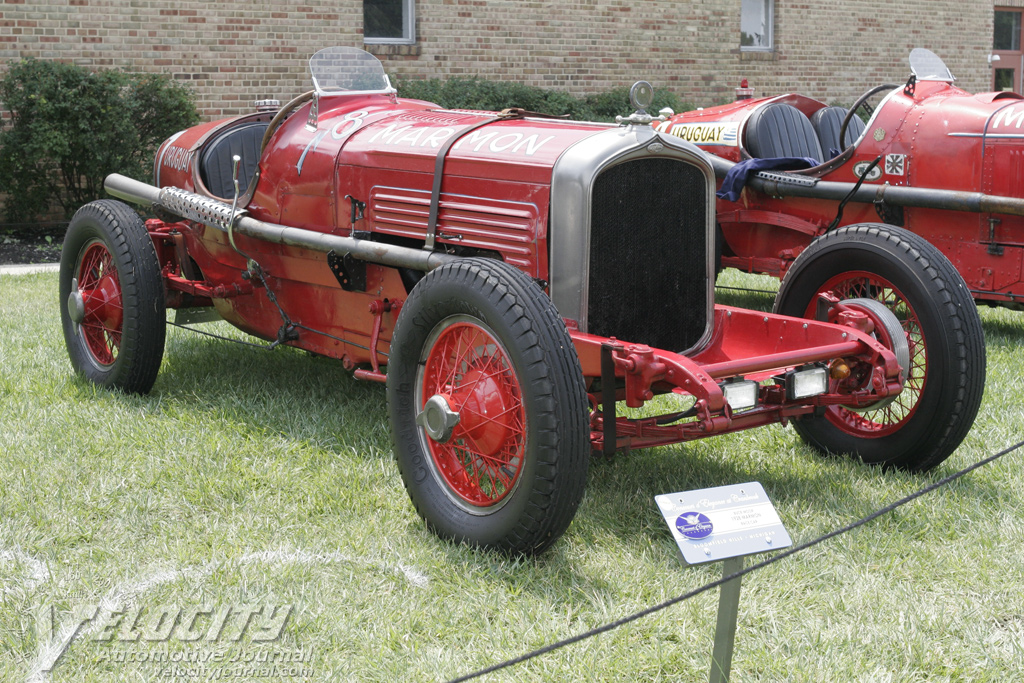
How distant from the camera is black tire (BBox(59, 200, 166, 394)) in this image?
486 centimetres

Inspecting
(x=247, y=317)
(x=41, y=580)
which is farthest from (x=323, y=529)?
(x=247, y=317)

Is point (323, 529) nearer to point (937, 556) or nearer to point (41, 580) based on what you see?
point (41, 580)

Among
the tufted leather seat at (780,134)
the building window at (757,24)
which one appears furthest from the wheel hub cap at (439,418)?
the building window at (757,24)

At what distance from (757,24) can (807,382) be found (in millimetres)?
13750

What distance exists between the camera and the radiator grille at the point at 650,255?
3740mm

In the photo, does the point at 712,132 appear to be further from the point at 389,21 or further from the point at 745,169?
the point at 389,21

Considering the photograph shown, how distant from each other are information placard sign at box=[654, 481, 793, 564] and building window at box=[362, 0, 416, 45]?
35.4 ft

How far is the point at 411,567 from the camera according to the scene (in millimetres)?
3277

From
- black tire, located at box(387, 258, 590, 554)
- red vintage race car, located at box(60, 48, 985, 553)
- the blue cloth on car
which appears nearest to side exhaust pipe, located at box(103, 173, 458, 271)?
red vintage race car, located at box(60, 48, 985, 553)

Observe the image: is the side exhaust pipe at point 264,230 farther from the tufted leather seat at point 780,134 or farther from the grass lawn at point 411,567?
the tufted leather seat at point 780,134

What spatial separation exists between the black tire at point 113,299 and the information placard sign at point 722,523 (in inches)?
126

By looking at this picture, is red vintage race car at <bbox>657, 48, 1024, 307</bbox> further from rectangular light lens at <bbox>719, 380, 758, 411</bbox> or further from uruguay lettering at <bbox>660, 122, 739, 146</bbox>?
rectangular light lens at <bbox>719, 380, 758, 411</bbox>

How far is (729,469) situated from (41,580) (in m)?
2.55

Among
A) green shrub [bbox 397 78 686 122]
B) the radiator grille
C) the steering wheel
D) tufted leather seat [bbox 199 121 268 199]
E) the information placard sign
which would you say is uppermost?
green shrub [bbox 397 78 686 122]
